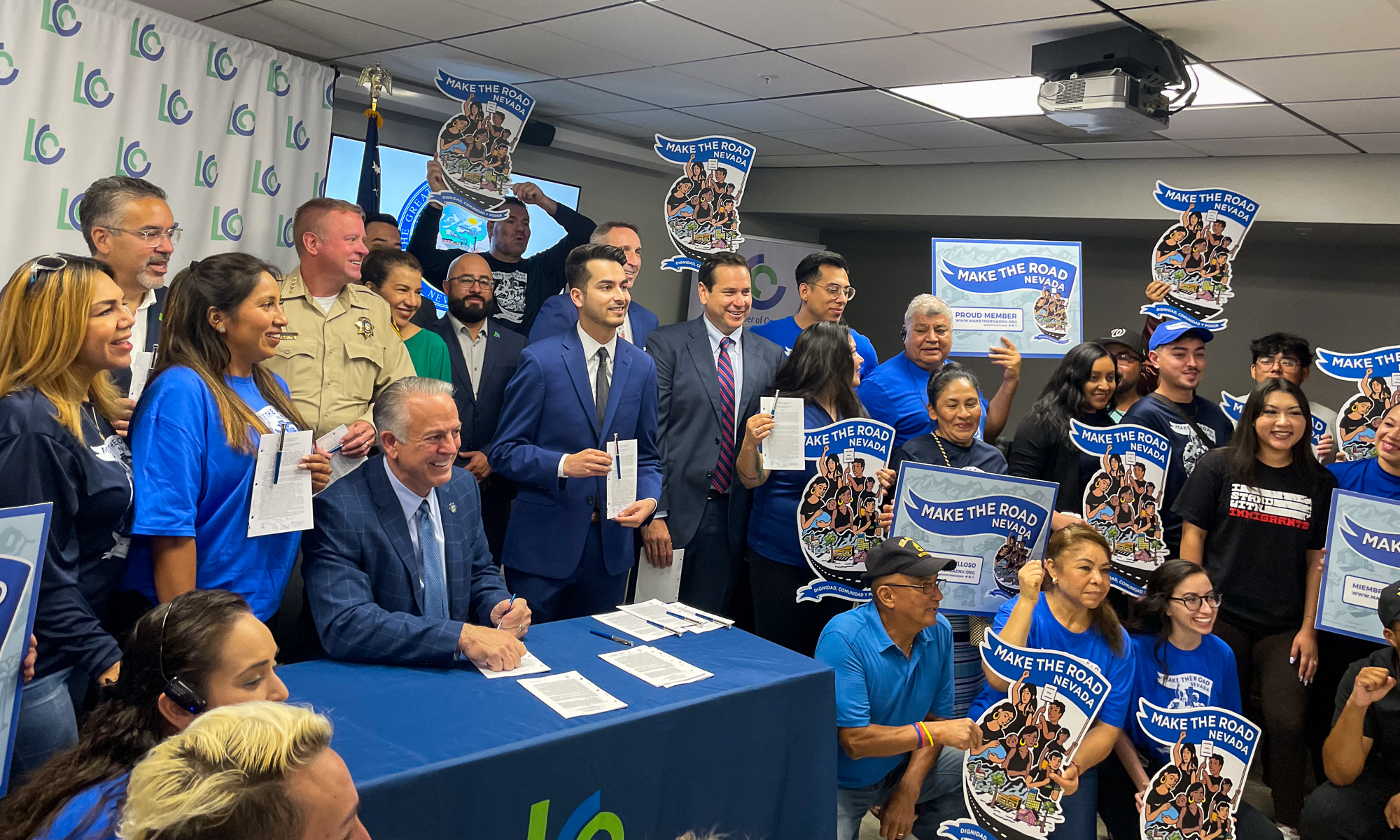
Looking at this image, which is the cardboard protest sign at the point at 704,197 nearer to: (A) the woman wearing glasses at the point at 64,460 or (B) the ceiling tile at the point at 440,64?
(B) the ceiling tile at the point at 440,64

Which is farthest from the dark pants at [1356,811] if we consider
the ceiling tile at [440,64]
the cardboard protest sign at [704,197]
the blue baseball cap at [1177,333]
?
the ceiling tile at [440,64]

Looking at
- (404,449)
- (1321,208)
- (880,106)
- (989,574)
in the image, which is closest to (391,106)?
(880,106)

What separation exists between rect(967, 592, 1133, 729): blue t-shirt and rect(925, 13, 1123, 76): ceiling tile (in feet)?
7.00

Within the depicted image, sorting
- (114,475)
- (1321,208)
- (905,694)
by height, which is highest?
(1321,208)

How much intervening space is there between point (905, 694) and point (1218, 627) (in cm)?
144

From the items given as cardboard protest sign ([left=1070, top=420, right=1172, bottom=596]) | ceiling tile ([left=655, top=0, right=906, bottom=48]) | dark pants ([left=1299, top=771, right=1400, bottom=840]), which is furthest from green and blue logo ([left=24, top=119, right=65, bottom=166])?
dark pants ([left=1299, top=771, right=1400, bottom=840])

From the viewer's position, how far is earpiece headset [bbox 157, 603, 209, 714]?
5.42ft

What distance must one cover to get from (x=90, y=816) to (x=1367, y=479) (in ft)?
13.1

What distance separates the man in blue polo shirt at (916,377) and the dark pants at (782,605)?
2.47 feet

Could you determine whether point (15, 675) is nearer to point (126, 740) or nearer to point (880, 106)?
point (126, 740)

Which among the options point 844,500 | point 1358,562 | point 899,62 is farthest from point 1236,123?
point 844,500

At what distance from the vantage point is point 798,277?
4.44 m

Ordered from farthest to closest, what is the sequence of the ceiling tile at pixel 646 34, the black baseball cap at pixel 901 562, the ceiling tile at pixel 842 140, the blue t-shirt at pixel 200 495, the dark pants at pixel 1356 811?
1. the ceiling tile at pixel 842 140
2. the ceiling tile at pixel 646 34
3. the dark pants at pixel 1356 811
4. the black baseball cap at pixel 901 562
5. the blue t-shirt at pixel 200 495

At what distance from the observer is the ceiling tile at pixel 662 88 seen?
5145mm
